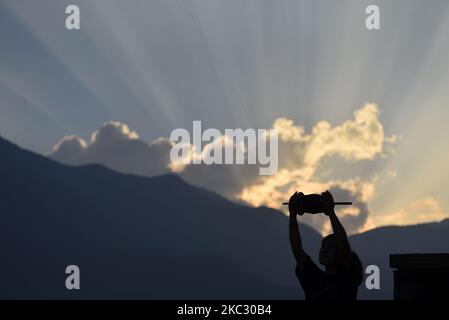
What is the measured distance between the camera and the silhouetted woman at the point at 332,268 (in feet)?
17.5

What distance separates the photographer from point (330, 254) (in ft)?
18.1

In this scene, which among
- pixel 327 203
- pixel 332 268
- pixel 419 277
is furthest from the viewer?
pixel 419 277

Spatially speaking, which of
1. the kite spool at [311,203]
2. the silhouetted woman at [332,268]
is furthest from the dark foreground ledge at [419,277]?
the kite spool at [311,203]

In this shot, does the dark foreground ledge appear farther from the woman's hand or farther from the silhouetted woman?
the woman's hand

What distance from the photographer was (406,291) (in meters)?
8.91

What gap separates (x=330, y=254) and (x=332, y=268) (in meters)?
0.11

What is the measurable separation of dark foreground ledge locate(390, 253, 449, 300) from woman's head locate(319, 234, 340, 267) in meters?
2.81

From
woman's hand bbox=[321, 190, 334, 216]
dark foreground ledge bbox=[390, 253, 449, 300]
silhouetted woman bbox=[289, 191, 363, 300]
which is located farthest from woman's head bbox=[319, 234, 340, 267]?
dark foreground ledge bbox=[390, 253, 449, 300]

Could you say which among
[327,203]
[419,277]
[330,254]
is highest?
[327,203]

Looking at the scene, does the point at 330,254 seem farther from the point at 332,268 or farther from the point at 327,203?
the point at 327,203

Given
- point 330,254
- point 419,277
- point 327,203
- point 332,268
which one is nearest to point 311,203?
point 327,203
